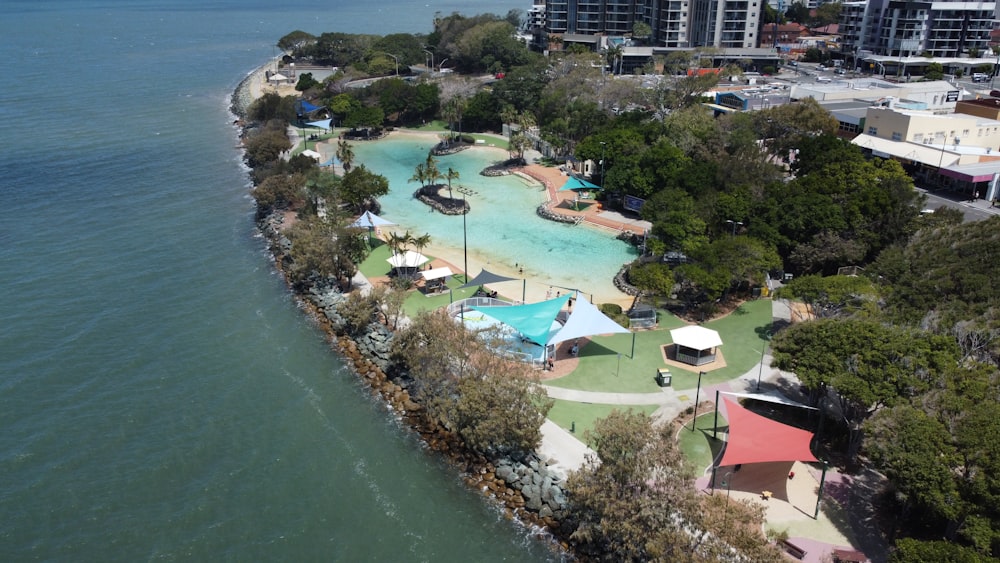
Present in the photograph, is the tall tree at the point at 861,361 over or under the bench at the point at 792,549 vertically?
over

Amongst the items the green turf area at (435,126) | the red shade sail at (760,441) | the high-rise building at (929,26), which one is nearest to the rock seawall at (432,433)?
the red shade sail at (760,441)

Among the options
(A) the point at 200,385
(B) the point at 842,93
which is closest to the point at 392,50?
(B) the point at 842,93

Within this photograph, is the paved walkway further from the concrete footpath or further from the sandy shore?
the sandy shore

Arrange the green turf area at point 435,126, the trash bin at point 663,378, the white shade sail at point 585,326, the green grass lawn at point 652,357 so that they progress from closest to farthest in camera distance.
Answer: the trash bin at point 663,378 < the green grass lawn at point 652,357 < the white shade sail at point 585,326 < the green turf area at point 435,126

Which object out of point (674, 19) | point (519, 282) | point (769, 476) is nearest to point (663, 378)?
point (769, 476)

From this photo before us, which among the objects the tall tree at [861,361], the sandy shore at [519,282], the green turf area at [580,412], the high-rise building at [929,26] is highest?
the high-rise building at [929,26]

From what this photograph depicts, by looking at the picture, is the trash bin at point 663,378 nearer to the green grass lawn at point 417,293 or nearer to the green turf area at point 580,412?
the green turf area at point 580,412

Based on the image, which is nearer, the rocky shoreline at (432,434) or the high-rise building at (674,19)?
the rocky shoreline at (432,434)

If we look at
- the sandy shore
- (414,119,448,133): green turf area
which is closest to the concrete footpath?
the sandy shore
